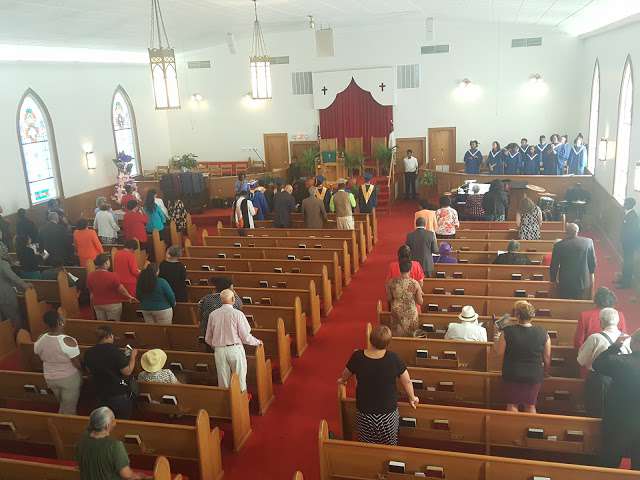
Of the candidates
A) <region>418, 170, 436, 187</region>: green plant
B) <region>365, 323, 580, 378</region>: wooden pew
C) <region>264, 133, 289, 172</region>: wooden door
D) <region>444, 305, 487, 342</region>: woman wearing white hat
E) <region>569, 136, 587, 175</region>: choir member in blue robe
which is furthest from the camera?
<region>264, 133, 289, 172</region>: wooden door

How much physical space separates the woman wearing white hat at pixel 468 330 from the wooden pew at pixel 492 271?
221 cm

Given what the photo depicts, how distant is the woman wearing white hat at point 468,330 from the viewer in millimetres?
5617

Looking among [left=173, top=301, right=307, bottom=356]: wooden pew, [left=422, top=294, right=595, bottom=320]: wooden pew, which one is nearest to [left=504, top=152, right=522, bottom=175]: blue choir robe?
[left=422, top=294, right=595, bottom=320]: wooden pew

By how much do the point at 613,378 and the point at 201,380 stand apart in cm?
380

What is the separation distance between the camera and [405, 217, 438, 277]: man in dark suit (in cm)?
718

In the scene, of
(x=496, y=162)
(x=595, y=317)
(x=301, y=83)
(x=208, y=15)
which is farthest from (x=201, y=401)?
(x=301, y=83)

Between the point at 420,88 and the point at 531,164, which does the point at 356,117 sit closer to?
the point at 420,88

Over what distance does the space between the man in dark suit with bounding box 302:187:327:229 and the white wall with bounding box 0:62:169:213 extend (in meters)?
6.56

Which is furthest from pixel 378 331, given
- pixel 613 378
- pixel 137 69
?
pixel 137 69

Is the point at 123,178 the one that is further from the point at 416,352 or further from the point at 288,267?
the point at 416,352

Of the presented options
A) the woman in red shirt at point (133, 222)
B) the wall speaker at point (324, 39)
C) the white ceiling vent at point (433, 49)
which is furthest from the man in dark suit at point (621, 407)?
the white ceiling vent at point (433, 49)

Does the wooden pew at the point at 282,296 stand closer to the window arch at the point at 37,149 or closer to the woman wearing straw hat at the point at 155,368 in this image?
the woman wearing straw hat at the point at 155,368

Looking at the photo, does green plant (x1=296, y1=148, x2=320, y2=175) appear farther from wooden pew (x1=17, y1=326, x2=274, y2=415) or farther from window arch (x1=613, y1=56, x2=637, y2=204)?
wooden pew (x1=17, y1=326, x2=274, y2=415)

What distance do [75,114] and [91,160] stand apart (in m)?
1.23
